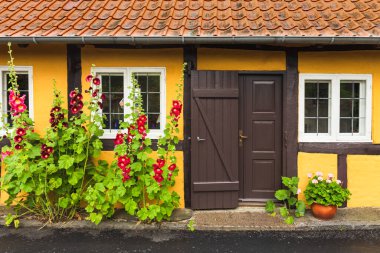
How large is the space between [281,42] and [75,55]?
123 inches

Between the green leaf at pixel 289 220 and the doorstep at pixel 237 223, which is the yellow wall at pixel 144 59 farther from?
the green leaf at pixel 289 220

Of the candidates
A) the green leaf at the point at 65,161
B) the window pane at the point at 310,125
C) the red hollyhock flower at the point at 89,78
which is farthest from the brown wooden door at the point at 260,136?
the green leaf at the point at 65,161

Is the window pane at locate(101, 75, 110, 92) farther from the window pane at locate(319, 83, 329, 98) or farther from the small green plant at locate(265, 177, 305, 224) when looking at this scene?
the window pane at locate(319, 83, 329, 98)

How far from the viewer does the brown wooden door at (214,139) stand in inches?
214

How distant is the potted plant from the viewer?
16.7 feet

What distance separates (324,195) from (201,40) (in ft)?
9.29

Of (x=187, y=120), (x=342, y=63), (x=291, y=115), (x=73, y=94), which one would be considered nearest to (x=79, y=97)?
(x=73, y=94)

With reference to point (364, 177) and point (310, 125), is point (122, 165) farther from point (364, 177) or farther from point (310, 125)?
point (364, 177)

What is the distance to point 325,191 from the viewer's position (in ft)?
16.9

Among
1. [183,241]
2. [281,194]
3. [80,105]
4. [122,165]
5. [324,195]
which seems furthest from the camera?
[281,194]

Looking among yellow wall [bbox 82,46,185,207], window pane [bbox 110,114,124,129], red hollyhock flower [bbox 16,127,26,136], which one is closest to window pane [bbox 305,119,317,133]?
yellow wall [bbox 82,46,185,207]

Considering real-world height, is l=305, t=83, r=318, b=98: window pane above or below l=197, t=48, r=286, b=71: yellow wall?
below

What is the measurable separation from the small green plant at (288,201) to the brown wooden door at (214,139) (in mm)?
598

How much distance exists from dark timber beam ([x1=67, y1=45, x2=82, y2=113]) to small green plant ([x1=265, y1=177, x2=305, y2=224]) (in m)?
3.47
